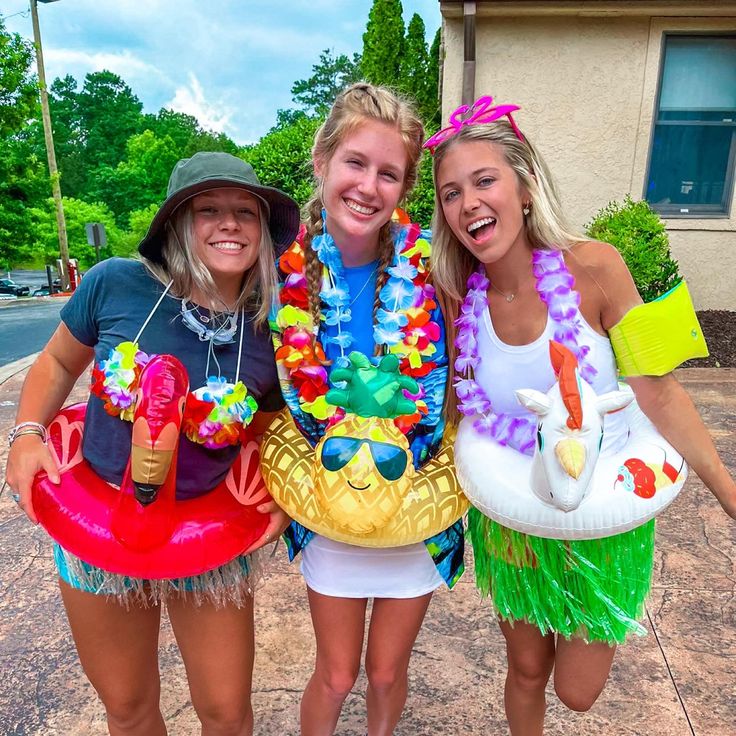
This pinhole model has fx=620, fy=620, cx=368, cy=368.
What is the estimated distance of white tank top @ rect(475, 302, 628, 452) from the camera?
5.14ft

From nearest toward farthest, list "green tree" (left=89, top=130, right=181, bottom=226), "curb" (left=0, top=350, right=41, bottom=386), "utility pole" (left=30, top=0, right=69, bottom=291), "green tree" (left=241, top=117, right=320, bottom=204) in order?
"green tree" (left=241, top=117, right=320, bottom=204) → "curb" (left=0, top=350, right=41, bottom=386) → "utility pole" (left=30, top=0, right=69, bottom=291) → "green tree" (left=89, top=130, right=181, bottom=226)

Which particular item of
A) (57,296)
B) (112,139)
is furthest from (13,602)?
(112,139)

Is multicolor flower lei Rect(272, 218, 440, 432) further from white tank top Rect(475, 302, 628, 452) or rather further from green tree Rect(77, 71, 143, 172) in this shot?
green tree Rect(77, 71, 143, 172)

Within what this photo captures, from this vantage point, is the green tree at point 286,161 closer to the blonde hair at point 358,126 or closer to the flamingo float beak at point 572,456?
the blonde hair at point 358,126

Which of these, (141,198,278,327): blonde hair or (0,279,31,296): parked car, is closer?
(141,198,278,327): blonde hair

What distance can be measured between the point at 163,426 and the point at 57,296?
2264 cm

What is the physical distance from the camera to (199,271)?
1.55 metres

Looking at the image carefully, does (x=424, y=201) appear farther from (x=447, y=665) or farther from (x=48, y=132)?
(x=48, y=132)

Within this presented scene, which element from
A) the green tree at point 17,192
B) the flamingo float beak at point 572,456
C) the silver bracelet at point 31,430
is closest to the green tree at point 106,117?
the green tree at point 17,192

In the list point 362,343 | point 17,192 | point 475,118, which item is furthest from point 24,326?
point 475,118

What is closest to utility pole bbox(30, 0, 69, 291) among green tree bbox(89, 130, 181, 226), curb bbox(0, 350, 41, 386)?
green tree bbox(89, 130, 181, 226)

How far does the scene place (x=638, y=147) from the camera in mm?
→ 6984

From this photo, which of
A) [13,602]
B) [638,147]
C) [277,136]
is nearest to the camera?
[13,602]

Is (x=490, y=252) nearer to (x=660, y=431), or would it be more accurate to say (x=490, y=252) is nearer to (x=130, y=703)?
(x=660, y=431)
